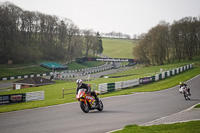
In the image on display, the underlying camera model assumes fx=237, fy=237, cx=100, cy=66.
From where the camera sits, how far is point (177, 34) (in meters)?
78.2

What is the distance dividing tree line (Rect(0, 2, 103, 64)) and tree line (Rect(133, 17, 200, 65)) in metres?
34.3

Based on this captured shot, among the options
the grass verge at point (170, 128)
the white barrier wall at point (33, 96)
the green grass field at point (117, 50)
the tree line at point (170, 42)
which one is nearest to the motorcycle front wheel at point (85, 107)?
the grass verge at point (170, 128)

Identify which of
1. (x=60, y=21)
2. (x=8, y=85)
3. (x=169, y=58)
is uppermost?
(x=60, y=21)

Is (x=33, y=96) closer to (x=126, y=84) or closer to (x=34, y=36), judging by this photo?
(x=126, y=84)

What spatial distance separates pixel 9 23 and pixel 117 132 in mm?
72512

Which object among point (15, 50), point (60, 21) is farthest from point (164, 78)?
point (60, 21)

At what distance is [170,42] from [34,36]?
53.4m

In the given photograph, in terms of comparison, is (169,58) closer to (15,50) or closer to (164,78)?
(164,78)

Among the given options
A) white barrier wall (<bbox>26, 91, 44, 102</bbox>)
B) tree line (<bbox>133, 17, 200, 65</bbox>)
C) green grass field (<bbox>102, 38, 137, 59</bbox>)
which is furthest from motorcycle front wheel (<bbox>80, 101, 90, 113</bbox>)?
green grass field (<bbox>102, 38, 137, 59</bbox>)

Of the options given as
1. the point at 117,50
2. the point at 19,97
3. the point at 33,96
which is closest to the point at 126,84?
the point at 33,96

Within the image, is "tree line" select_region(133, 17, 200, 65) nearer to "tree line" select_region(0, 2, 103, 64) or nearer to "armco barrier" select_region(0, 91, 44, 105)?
"tree line" select_region(0, 2, 103, 64)

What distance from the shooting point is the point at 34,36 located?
317ft

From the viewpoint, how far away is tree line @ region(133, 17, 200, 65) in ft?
242

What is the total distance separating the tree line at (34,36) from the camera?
73.7 meters
